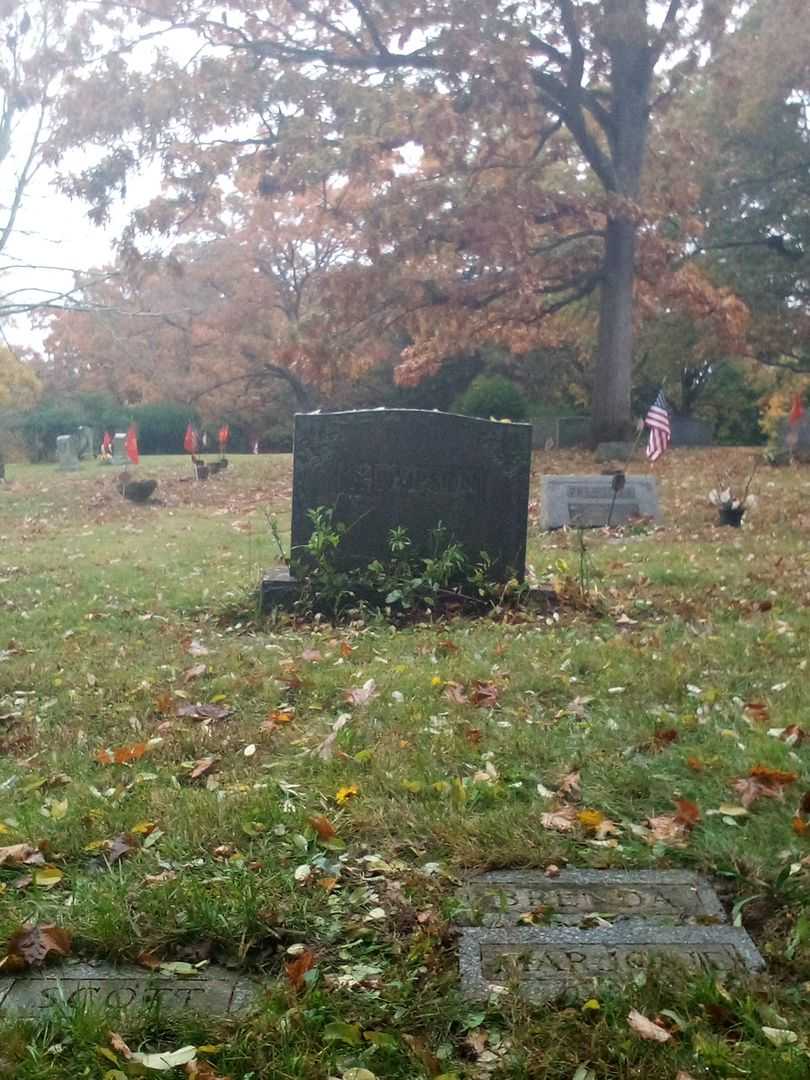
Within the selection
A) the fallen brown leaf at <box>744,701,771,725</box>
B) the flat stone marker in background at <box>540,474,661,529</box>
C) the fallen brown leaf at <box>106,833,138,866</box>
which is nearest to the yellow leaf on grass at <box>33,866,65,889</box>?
the fallen brown leaf at <box>106,833,138,866</box>

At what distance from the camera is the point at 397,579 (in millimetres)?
7832

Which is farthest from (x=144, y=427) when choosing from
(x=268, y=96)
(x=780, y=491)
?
A: (x=780, y=491)

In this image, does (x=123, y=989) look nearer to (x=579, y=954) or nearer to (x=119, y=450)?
(x=579, y=954)

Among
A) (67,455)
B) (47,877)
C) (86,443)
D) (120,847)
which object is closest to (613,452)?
(67,455)

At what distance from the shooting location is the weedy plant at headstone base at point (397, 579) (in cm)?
774

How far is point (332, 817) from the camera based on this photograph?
3887 mm

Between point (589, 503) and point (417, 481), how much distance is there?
207 inches

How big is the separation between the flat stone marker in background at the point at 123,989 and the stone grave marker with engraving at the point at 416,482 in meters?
5.05

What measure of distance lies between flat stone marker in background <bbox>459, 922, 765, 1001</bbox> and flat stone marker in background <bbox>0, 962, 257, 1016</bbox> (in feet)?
2.01

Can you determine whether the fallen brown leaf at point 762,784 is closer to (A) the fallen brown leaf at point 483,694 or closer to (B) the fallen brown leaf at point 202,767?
(A) the fallen brown leaf at point 483,694

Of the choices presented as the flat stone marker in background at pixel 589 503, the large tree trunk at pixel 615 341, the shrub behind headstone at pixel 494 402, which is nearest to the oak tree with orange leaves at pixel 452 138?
the large tree trunk at pixel 615 341

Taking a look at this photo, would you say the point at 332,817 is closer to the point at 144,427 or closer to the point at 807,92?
the point at 807,92

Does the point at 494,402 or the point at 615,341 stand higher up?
the point at 615,341

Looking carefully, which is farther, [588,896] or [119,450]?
[119,450]
